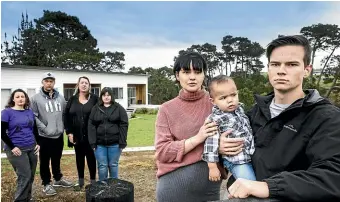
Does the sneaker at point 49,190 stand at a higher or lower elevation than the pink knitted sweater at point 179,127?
lower

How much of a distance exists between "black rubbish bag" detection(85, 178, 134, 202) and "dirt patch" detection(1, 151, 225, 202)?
350cm

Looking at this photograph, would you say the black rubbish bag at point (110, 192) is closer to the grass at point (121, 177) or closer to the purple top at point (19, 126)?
the purple top at point (19, 126)

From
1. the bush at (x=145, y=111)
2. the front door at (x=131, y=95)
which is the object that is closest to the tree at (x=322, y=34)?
the bush at (x=145, y=111)

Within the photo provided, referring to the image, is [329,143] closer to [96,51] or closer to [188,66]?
[188,66]

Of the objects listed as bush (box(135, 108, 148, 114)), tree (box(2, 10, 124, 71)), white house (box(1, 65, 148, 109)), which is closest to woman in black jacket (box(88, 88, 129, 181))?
white house (box(1, 65, 148, 109))

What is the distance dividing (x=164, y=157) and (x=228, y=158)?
37 cm

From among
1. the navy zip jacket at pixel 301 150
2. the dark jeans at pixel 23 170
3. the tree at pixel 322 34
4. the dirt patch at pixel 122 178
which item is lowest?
the dirt patch at pixel 122 178

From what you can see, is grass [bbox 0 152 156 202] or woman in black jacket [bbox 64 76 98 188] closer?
woman in black jacket [bbox 64 76 98 188]

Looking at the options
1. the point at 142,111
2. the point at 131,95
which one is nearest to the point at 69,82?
the point at 142,111

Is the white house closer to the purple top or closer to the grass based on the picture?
the grass

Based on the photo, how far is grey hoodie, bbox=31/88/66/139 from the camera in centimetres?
485

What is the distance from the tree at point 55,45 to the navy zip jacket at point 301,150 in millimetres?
→ 38501

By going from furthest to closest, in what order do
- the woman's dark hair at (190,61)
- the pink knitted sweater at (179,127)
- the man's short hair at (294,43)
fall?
the woman's dark hair at (190,61), the pink knitted sweater at (179,127), the man's short hair at (294,43)

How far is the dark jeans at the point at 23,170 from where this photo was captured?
4.30 m
